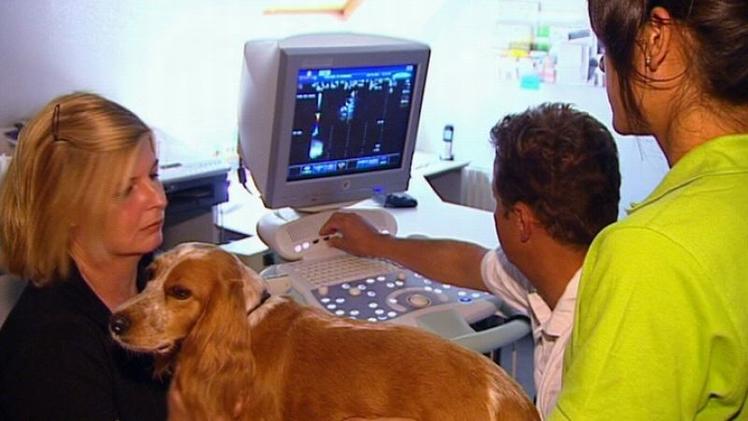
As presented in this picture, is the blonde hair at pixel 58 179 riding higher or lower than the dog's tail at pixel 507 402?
higher

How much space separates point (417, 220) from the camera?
2.81 metres

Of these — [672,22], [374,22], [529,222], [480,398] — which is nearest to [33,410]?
[480,398]

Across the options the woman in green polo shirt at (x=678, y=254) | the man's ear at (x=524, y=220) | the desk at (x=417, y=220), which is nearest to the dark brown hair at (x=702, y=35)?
the woman in green polo shirt at (x=678, y=254)

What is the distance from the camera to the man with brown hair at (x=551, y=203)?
154 centimetres

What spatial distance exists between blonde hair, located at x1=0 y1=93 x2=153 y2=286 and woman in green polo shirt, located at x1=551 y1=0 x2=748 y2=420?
3.11ft

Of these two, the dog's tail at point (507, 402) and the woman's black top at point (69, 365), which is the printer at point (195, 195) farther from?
the dog's tail at point (507, 402)

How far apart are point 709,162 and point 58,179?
1.11 metres

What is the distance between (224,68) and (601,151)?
287 centimetres

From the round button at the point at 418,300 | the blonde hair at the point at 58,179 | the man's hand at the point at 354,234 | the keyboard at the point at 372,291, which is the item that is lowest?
the keyboard at the point at 372,291

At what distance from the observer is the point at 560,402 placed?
86 cm

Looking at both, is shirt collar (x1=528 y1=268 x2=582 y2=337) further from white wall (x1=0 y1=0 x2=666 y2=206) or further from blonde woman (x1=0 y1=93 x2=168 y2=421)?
white wall (x1=0 y1=0 x2=666 y2=206)

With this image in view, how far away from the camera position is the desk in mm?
2465

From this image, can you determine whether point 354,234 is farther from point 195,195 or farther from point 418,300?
Result: point 195,195

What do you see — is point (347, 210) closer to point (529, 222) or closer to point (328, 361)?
point (529, 222)
